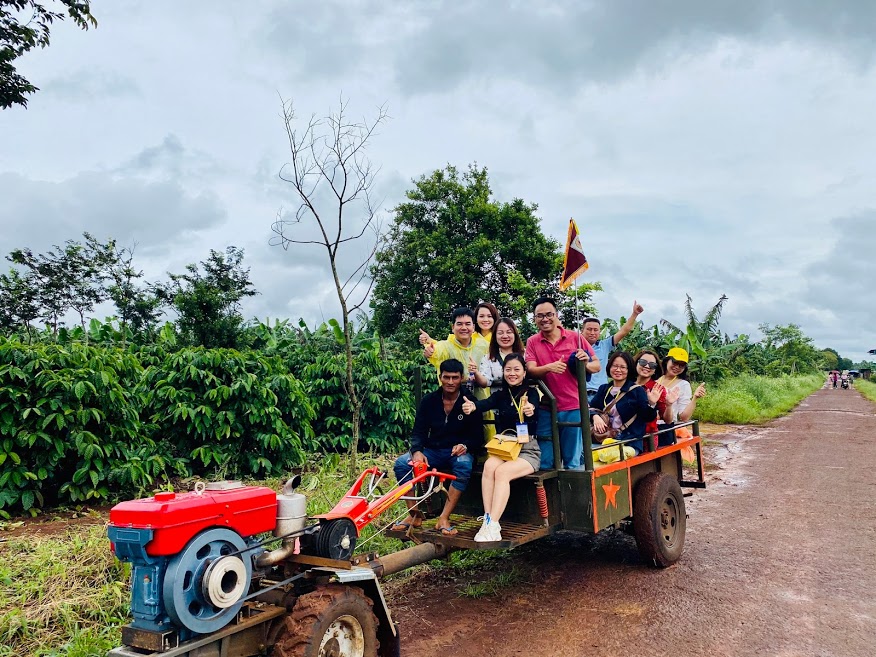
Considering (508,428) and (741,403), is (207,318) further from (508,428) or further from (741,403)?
(741,403)

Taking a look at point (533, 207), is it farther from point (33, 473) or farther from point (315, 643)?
point (315, 643)

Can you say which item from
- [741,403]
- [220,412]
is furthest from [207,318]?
[741,403]

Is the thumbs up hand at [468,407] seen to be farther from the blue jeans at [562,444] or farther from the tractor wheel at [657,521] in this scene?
the tractor wheel at [657,521]

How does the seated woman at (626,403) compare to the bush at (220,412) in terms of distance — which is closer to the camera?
the seated woman at (626,403)

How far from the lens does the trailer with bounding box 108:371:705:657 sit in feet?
9.26

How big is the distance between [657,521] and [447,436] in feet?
6.77

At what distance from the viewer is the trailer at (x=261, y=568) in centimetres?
282

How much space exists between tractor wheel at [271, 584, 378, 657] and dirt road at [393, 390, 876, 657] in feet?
2.68

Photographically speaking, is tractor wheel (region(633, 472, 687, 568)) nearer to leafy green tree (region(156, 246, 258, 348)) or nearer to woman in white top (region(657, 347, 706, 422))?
woman in white top (region(657, 347, 706, 422))

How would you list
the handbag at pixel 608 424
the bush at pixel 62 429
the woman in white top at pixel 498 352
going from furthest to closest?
the bush at pixel 62 429 < the handbag at pixel 608 424 < the woman in white top at pixel 498 352

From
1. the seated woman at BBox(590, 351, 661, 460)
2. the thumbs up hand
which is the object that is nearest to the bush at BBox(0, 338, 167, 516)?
the thumbs up hand

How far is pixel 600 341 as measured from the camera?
23.4 feet

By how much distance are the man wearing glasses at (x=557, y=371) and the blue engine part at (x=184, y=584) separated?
2.63 meters

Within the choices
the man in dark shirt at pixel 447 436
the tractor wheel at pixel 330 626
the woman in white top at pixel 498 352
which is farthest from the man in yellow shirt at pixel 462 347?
the tractor wheel at pixel 330 626
